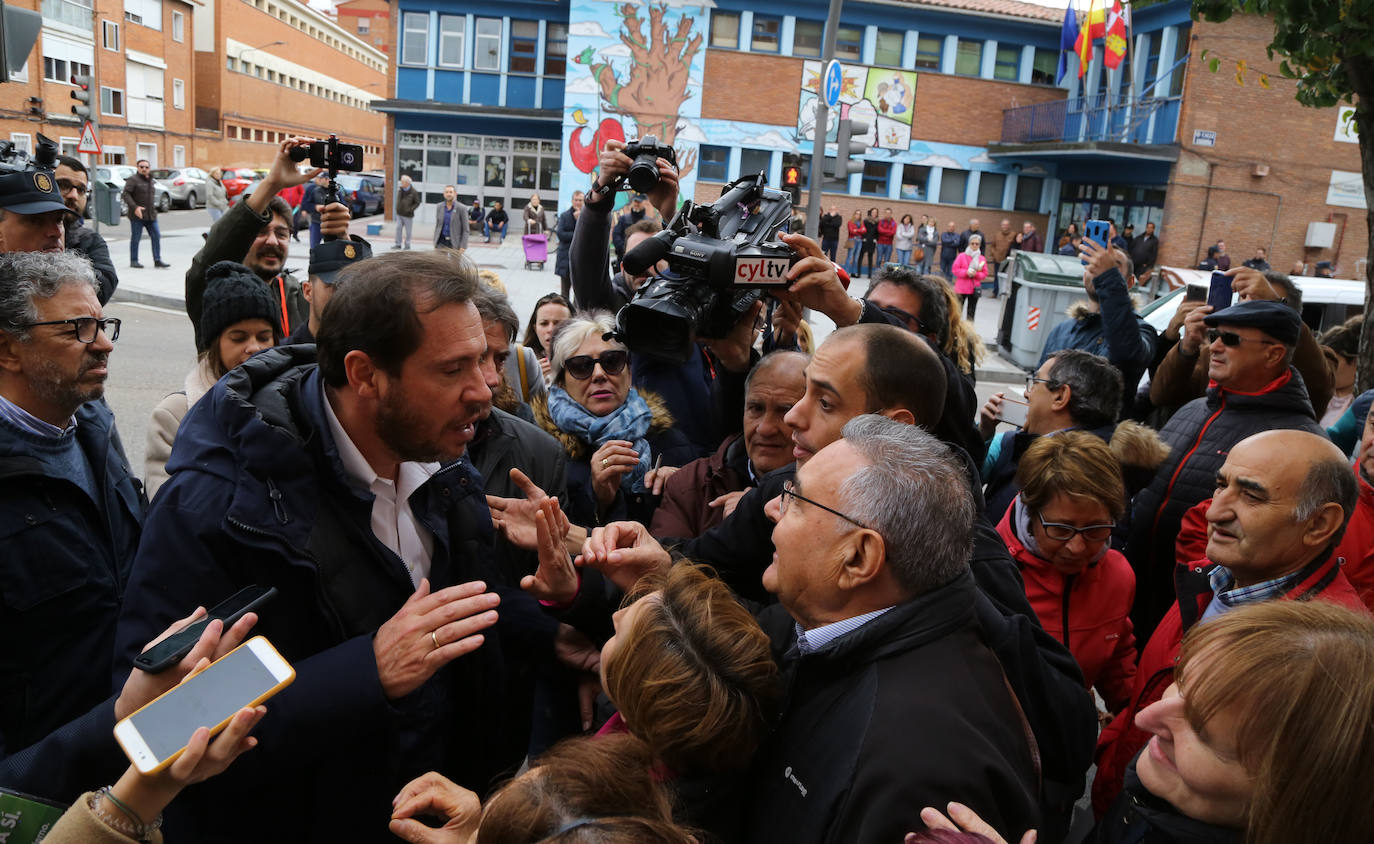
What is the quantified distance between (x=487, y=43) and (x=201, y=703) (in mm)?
29971

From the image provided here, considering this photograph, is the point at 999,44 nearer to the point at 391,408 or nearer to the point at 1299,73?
the point at 1299,73

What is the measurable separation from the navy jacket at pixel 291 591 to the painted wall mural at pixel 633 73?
25586 millimetres

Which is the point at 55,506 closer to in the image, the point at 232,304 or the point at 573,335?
the point at 232,304

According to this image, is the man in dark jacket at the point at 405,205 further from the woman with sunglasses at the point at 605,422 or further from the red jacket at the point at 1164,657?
the red jacket at the point at 1164,657

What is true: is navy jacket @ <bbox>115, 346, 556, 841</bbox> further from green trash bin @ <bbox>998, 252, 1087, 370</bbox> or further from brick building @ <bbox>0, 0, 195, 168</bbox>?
brick building @ <bbox>0, 0, 195, 168</bbox>

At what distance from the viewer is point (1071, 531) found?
3105 mm

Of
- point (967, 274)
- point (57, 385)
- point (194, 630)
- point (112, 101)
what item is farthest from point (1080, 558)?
point (112, 101)

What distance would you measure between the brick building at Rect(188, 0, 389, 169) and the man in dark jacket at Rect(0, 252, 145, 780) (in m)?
39.7

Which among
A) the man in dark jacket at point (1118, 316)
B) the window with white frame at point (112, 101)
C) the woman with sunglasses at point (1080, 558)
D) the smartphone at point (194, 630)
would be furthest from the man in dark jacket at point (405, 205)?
the window with white frame at point (112, 101)

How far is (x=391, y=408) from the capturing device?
6.96ft

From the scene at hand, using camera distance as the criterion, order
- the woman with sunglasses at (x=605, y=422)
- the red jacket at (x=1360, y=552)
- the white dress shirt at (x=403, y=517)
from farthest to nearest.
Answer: the woman with sunglasses at (x=605, y=422) → the red jacket at (x=1360, y=552) → the white dress shirt at (x=403, y=517)

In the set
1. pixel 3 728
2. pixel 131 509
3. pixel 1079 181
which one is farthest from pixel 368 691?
pixel 1079 181

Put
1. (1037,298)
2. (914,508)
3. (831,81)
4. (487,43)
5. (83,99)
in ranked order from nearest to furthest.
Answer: (914,508) < (831,81) < (1037,298) < (83,99) < (487,43)

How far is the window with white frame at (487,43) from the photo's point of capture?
93.2 ft
